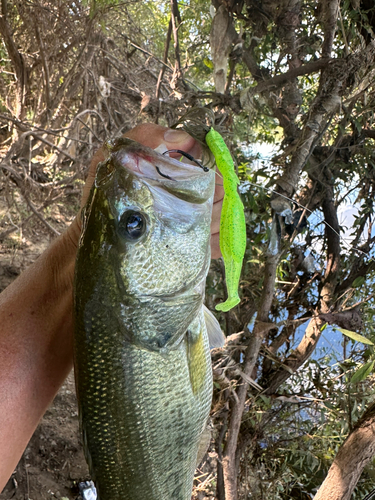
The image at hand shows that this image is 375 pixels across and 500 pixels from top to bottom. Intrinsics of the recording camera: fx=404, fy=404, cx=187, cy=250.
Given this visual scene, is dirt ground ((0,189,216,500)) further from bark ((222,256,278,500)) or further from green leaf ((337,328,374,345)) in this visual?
green leaf ((337,328,374,345))

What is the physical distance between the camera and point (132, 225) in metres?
1.12

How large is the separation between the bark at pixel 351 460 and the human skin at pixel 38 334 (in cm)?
132

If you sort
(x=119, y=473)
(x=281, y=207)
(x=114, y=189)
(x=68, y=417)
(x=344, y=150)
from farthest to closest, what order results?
(x=68, y=417) → (x=344, y=150) → (x=281, y=207) → (x=119, y=473) → (x=114, y=189)

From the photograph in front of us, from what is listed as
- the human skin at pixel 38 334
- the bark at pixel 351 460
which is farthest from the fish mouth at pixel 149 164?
the bark at pixel 351 460

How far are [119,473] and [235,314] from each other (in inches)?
58.2

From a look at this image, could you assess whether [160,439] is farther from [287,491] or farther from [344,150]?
[287,491]

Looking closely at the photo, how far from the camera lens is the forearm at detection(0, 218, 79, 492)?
4.39ft

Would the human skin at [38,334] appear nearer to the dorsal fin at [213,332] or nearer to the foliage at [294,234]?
the dorsal fin at [213,332]

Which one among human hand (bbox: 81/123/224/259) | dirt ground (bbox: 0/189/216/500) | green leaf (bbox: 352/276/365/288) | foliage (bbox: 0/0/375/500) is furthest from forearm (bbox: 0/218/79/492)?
dirt ground (bbox: 0/189/216/500)

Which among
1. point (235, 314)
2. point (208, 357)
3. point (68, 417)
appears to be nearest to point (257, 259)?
point (235, 314)

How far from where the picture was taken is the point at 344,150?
7.41 feet

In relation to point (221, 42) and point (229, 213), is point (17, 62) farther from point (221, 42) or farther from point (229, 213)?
point (229, 213)

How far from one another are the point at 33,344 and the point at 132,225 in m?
0.60

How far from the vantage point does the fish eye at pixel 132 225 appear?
43.8 inches
